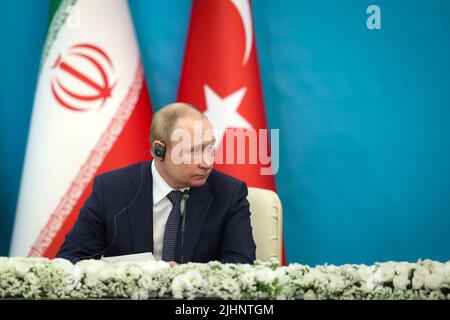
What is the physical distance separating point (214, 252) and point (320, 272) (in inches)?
34.0

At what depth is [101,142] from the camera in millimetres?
3059

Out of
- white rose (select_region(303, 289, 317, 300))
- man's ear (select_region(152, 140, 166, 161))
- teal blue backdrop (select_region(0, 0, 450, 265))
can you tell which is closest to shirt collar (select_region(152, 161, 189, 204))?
man's ear (select_region(152, 140, 166, 161))

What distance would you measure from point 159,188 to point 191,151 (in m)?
0.22

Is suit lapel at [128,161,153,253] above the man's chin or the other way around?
the other way around

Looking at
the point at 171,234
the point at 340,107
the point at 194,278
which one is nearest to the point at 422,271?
the point at 194,278

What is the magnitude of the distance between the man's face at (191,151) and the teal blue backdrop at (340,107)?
1380 mm

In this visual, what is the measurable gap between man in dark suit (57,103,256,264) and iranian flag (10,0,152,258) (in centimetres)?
75

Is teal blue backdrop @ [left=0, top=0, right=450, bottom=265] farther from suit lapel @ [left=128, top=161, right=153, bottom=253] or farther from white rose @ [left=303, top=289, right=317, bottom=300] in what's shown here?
white rose @ [left=303, top=289, right=317, bottom=300]

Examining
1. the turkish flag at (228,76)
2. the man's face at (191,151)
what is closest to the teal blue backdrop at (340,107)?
the turkish flag at (228,76)

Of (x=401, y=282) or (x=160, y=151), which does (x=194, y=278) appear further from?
(x=160, y=151)

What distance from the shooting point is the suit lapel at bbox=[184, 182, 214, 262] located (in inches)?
87.2

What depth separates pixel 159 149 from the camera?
86.8 inches
